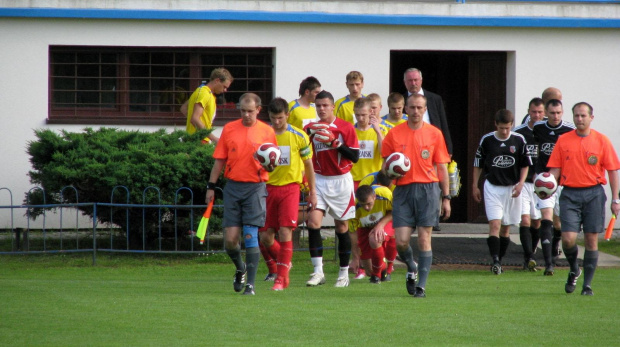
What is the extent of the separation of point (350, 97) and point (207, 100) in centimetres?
211

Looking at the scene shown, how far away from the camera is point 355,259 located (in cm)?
1175

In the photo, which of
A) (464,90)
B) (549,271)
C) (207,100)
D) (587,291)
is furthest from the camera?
(464,90)

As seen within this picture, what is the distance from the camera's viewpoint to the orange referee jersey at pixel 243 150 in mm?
9547

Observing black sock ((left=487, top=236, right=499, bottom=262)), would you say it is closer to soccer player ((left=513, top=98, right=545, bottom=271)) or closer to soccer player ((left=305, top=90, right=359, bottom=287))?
soccer player ((left=513, top=98, right=545, bottom=271))

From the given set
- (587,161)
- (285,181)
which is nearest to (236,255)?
(285,181)

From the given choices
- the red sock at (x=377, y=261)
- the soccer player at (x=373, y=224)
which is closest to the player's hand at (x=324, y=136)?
the soccer player at (x=373, y=224)

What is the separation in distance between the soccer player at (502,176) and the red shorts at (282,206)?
2.98 metres

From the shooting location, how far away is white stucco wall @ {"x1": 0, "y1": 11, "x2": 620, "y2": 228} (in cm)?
1492

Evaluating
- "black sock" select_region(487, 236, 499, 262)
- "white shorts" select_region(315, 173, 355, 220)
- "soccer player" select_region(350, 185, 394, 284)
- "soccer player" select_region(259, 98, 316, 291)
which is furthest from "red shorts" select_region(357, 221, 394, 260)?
"black sock" select_region(487, 236, 499, 262)

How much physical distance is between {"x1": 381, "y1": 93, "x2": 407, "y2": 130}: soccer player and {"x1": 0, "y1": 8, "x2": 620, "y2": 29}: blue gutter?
13.6 feet

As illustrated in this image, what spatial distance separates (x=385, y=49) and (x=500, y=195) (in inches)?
169

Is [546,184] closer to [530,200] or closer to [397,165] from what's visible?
[397,165]

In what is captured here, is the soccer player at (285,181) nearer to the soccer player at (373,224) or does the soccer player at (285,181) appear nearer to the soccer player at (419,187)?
the soccer player at (373,224)

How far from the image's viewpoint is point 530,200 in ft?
40.7
